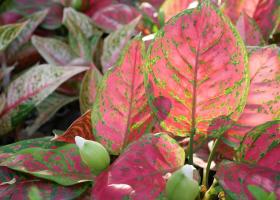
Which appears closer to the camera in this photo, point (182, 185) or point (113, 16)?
point (182, 185)

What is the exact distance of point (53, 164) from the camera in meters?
0.68

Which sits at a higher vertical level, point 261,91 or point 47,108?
point 261,91

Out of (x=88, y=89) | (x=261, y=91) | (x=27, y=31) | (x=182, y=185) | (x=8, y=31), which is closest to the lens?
(x=182, y=185)

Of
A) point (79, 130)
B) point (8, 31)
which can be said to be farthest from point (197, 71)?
point (8, 31)

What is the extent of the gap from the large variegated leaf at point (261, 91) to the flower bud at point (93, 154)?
18 centimetres

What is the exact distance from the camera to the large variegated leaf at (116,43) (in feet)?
3.24

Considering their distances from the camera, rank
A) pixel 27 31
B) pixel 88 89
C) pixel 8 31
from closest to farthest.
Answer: pixel 88 89 → pixel 8 31 → pixel 27 31

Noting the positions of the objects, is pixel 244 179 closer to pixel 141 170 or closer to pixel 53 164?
pixel 141 170

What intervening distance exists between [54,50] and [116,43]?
0.50ft

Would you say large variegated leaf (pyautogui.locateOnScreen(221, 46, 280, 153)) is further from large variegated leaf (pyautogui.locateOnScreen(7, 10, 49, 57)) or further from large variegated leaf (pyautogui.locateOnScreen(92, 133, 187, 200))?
large variegated leaf (pyautogui.locateOnScreen(7, 10, 49, 57))

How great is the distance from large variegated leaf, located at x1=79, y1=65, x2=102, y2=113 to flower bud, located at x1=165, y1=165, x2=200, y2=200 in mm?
313

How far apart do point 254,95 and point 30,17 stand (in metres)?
0.64

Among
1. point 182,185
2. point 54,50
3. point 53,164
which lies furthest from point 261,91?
point 54,50

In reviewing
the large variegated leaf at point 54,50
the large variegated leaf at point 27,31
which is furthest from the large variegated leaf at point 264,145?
the large variegated leaf at point 27,31
